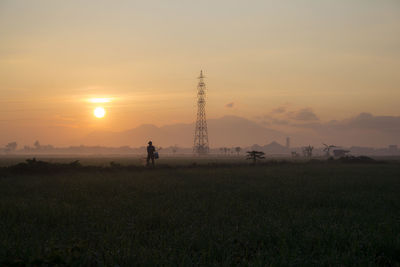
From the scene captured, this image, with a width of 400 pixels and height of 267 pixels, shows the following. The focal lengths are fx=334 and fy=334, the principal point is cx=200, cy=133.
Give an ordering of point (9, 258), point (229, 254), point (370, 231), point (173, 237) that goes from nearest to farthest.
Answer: point (9, 258) → point (229, 254) → point (173, 237) → point (370, 231)

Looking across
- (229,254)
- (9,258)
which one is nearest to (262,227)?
(229,254)

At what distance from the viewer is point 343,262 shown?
20.5 feet

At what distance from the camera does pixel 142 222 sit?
Result: 945cm

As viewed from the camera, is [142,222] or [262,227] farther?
[142,222]

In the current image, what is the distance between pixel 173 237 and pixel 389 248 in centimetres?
472

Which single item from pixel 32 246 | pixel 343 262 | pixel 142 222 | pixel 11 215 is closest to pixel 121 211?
pixel 142 222

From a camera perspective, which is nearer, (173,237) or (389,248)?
(389,248)

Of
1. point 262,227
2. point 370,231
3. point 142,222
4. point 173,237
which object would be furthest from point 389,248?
point 142,222

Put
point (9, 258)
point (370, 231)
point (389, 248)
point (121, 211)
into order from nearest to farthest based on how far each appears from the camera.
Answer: point (9, 258) < point (389, 248) < point (370, 231) < point (121, 211)

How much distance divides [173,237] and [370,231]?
494 cm

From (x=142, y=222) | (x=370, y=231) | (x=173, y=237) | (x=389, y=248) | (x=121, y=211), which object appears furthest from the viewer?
(x=121, y=211)

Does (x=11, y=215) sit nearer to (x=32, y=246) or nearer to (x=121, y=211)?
(x=121, y=211)

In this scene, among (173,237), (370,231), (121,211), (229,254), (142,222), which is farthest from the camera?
(121,211)

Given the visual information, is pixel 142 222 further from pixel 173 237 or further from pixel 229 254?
pixel 229 254
